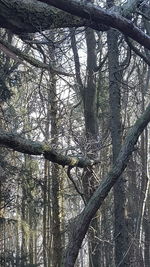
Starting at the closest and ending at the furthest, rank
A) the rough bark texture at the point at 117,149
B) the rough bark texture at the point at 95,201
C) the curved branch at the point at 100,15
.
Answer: the curved branch at the point at 100,15 < the rough bark texture at the point at 95,201 < the rough bark texture at the point at 117,149

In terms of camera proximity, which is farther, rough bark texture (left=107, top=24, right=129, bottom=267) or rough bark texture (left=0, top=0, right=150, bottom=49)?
rough bark texture (left=107, top=24, right=129, bottom=267)

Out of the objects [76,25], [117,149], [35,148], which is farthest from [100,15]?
[117,149]

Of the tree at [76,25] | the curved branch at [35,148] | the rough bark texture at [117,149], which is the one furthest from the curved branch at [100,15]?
the rough bark texture at [117,149]

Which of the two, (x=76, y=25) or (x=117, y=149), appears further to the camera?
(x=117, y=149)

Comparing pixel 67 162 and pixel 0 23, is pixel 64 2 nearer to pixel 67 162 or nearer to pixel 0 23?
pixel 0 23

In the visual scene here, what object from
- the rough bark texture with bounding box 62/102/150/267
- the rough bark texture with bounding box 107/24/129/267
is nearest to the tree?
the rough bark texture with bounding box 62/102/150/267

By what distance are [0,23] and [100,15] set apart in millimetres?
1076

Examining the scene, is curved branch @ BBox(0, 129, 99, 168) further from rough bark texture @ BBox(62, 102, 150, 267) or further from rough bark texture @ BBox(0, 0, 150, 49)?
rough bark texture @ BBox(0, 0, 150, 49)

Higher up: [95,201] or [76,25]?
[76,25]

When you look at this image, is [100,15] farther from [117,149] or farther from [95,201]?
[117,149]

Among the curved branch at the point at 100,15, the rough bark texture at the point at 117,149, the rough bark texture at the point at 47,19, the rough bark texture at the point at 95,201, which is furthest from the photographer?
the rough bark texture at the point at 117,149

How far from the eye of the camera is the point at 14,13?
4176 mm

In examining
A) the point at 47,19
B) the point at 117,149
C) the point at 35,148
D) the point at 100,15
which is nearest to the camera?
the point at 100,15

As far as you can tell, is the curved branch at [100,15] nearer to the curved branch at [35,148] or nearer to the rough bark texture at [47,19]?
the rough bark texture at [47,19]
